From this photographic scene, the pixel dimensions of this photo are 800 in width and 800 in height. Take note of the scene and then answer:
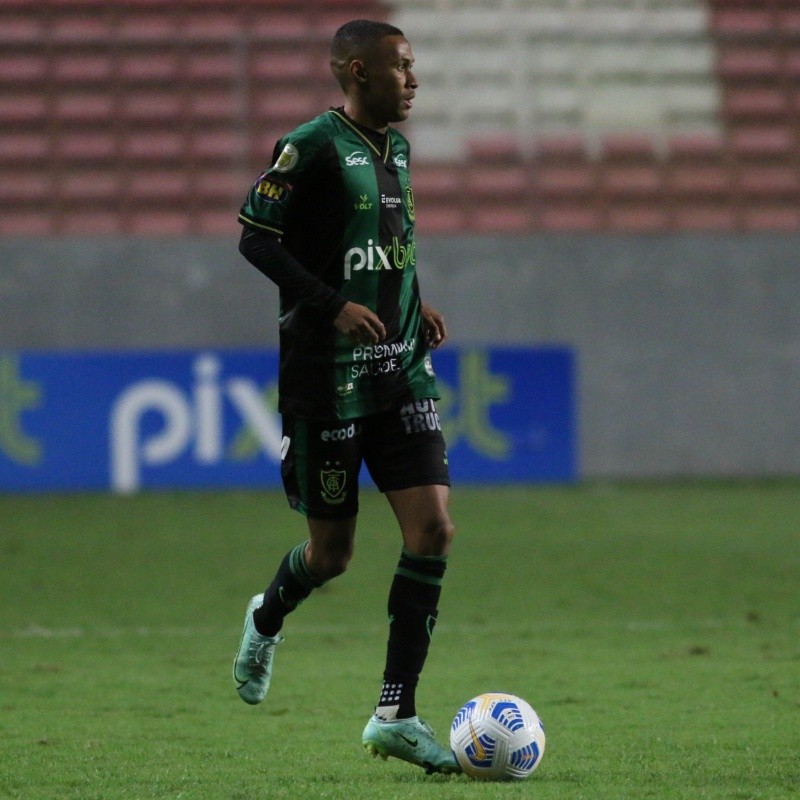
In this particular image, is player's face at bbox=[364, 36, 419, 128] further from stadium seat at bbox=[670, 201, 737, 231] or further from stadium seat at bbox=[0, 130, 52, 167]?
stadium seat at bbox=[670, 201, 737, 231]

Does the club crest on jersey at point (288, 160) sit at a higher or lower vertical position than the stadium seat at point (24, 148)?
lower

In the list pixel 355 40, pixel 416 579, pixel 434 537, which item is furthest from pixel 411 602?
pixel 355 40

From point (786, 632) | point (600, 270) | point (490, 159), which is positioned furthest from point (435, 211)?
point (786, 632)

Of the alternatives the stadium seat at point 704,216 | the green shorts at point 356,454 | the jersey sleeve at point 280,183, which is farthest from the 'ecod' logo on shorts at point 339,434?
the stadium seat at point 704,216

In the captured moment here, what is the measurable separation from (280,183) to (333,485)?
0.81 m

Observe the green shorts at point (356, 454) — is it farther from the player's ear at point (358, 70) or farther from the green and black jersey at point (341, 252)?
the player's ear at point (358, 70)

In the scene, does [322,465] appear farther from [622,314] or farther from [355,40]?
[622,314]

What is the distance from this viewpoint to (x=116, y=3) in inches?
582

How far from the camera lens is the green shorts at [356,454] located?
14.1 feet

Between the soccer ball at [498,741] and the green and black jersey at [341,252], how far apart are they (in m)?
0.87

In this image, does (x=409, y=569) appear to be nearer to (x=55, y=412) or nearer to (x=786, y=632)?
(x=786, y=632)

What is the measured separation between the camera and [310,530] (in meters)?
4.50

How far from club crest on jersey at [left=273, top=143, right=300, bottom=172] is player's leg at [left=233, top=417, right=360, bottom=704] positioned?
67cm

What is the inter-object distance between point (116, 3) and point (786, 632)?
403 inches
